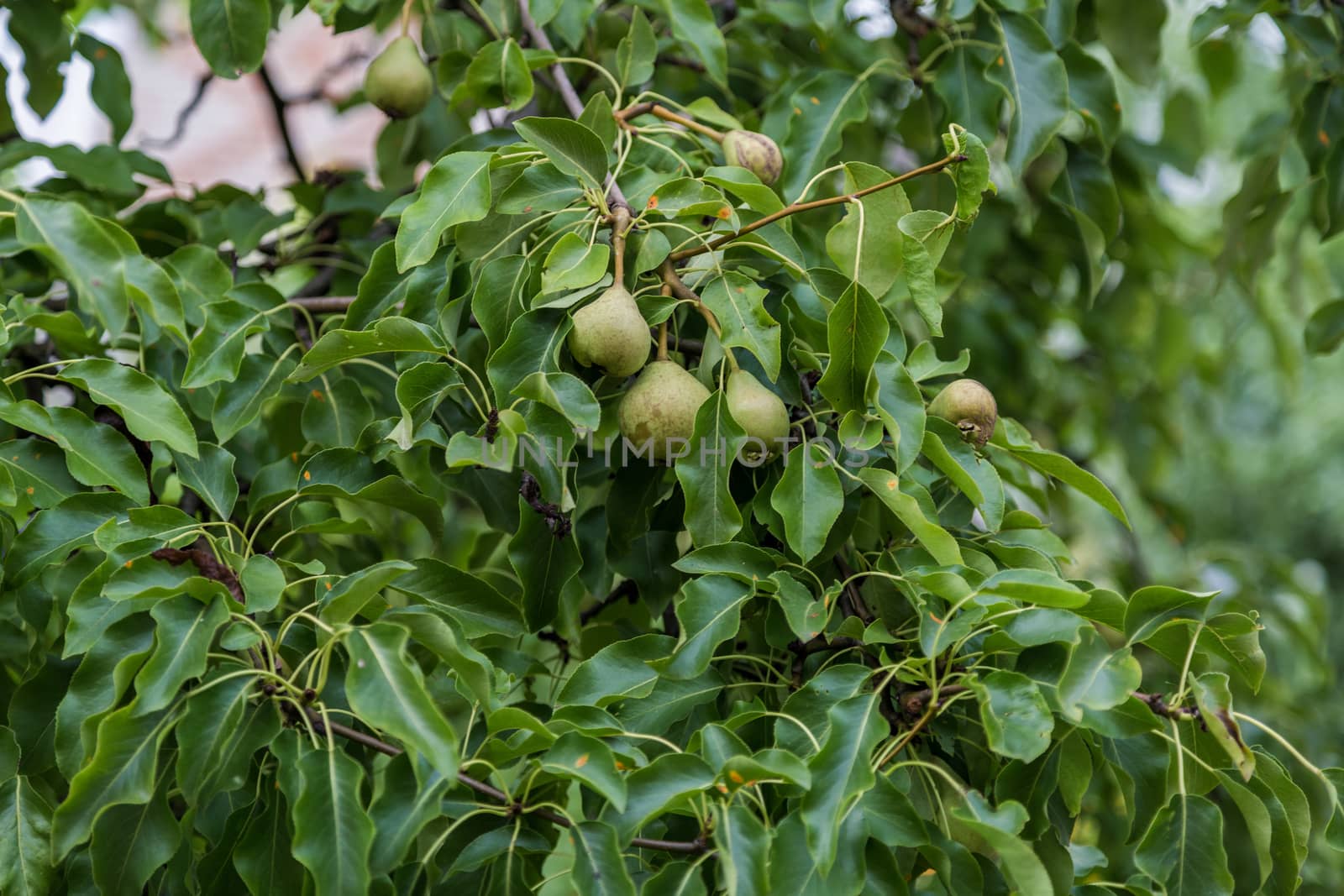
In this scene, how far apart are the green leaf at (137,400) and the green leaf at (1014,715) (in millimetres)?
618

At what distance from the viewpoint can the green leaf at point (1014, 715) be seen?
76 centimetres

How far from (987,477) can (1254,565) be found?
163 centimetres

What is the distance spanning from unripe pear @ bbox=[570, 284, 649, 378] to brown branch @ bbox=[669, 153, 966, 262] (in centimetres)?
9

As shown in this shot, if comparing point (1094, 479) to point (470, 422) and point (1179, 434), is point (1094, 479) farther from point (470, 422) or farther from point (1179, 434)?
point (1179, 434)

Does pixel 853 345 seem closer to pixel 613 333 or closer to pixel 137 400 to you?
pixel 613 333

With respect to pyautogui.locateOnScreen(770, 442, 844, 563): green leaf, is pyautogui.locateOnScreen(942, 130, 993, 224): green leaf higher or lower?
higher

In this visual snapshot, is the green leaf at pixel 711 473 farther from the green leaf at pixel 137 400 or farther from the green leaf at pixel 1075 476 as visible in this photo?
the green leaf at pixel 137 400

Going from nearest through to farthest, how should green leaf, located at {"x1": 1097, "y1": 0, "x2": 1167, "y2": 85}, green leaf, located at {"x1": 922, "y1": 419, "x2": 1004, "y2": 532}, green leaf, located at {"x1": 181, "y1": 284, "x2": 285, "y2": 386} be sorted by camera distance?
green leaf, located at {"x1": 922, "y1": 419, "x2": 1004, "y2": 532} < green leaf, located at {"x1": 181, "y1": 284, "x2": 285, "y2": 386} < green leaf, located at {"x1": 1097, "y1": 0, "x2": 1167, "y2": 85}

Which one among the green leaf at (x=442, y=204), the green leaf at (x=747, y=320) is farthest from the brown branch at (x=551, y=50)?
the green leaf at (x=747, y=320)

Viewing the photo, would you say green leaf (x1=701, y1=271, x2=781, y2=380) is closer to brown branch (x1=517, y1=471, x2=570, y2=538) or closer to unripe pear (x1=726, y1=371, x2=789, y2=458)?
unripe pear (x1=726, y1=371, x2=789, y2=458)

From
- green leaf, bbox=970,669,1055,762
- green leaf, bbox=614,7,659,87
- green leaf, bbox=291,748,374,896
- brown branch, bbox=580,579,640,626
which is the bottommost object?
brown branch, bbox=580,579,640,626

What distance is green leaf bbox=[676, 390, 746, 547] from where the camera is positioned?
0.90 meters

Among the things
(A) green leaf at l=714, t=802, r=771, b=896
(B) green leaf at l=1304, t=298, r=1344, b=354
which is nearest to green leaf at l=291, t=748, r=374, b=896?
(A) green leaf at l=714, t=802, r=771, b=896

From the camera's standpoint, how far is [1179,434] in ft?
8.16
